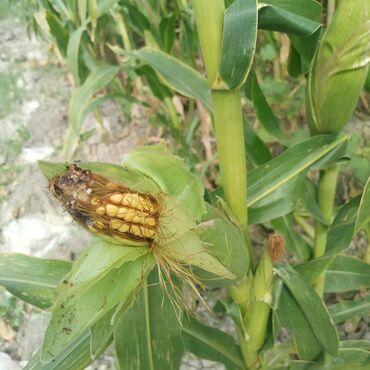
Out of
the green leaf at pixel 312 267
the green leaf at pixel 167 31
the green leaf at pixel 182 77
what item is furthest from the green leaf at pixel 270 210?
the green leaf at pixel 167 31

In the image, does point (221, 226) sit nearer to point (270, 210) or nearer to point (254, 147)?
point (270, 210)

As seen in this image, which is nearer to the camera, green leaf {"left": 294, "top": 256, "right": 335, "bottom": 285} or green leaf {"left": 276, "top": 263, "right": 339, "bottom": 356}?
Answer: green leaf {"left": 276, "top": 263, "right": 339, "bottom": 356}

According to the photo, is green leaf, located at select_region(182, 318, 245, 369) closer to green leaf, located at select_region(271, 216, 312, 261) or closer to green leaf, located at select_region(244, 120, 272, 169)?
green leaf, located at select_region(271, 216, 312, 261)

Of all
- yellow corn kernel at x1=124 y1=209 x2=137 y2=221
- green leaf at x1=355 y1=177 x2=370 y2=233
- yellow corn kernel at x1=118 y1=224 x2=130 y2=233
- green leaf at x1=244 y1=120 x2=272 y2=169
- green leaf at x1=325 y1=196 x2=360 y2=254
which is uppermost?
green leaf at x1=244 y1=120 x2=272 y2=169

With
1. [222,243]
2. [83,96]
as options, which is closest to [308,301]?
[222,243]

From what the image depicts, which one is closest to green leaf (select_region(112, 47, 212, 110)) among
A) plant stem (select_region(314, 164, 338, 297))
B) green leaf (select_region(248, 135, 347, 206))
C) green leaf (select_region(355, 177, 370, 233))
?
green leaf (select_region(248, 135, 347, 206))

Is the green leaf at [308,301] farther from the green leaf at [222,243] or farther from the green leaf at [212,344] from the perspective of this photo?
the green leaf at [212,344]
